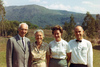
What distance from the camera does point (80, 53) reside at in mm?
3518

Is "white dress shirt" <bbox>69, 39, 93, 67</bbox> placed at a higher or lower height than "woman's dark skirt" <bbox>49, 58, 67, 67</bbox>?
higher

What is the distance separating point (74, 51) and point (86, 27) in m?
17.8

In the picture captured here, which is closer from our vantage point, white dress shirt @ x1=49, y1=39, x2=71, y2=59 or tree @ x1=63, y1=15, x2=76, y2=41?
white dress shirt @ x1=49, y1=39, x2=71, y2=59

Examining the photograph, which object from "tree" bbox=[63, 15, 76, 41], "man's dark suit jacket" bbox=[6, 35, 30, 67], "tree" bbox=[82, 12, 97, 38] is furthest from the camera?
"tree" bbox=[82, 12, 97, 38]

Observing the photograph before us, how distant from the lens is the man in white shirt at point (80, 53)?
11.5 ft

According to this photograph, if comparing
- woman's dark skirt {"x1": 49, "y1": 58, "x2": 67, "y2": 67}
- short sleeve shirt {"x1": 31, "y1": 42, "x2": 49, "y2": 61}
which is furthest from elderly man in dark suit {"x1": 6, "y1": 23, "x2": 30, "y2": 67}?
woman's dark skirt {"x1": 49, "y1": 58, "x2": 67, "y2": 67}

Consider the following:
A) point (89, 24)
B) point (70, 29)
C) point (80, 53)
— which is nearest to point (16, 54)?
point (80, 53)

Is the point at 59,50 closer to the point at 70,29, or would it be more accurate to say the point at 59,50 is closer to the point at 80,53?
the point at 80,53

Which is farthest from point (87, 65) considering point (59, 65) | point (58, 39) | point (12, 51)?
point (12, 51)

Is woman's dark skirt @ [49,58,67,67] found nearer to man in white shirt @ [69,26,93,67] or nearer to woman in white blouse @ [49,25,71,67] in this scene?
woman in white blouse @ [49,25,71,67]

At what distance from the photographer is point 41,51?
355 cm

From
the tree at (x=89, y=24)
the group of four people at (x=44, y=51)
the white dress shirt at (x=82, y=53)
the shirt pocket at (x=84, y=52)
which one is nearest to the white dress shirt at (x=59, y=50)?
the group of four people at (x=44, y=51)

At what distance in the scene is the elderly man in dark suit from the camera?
341 centimetres

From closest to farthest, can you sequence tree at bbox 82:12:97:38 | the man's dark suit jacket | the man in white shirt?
the man's dark suit jacket, the man in white shirt, tree at bbox 82:12:97:38
